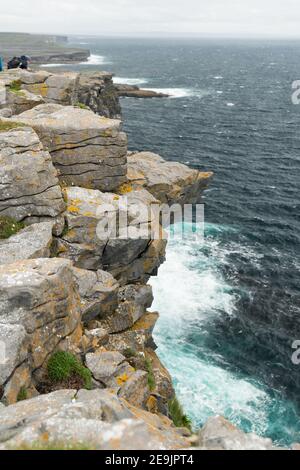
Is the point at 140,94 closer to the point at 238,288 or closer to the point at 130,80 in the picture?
the point at 130,80

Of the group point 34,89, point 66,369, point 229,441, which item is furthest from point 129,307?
point 34,89

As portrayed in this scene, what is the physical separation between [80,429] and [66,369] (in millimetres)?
7347

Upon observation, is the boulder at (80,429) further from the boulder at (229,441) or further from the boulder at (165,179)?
the boulder at (165,179)

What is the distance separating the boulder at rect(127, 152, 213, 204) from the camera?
47881 mm

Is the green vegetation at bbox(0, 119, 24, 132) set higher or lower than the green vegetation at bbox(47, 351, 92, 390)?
higher

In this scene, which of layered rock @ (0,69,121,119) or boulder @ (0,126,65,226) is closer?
boulder @ (0,126,65,226)

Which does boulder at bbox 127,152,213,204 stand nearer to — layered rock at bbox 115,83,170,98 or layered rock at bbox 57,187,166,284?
layered rock at bbox 57,187,166,284

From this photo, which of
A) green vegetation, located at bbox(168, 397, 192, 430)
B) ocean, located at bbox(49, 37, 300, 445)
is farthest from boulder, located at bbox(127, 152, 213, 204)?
green vegetation, located at bbox(168, 397, 192, 430)

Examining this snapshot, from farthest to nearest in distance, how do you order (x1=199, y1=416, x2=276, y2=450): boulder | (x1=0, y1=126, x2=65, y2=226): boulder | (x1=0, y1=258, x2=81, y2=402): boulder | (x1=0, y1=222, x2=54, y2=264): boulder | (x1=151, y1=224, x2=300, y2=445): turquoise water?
(x1=151, y1=224, x2=300, y2=445): turquoise water < (x1=0, y1=126, x2=65, y2=226): boulder < (x1=0, y1=222, x2=54, y2=264): boulder < (x1=0, y1=258, x2=81, y2=402): boulder < (x1=199, y1=416, x2=276, y2=450): boulder

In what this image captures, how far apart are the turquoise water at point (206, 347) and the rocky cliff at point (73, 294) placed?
643 cm

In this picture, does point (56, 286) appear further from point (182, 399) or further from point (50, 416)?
point (182, 399)

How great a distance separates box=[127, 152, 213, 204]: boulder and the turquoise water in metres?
6.92

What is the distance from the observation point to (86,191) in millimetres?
29703
